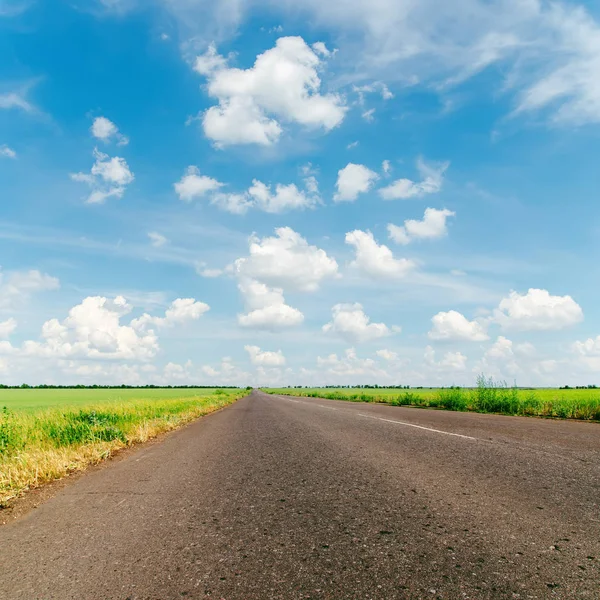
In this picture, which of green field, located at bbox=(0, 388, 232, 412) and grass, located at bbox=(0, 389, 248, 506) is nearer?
grass, located at bbox=(0, 389, 248, 506)

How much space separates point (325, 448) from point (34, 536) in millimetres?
4882

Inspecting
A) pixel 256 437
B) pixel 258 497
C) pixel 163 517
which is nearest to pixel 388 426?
pixel 256 437

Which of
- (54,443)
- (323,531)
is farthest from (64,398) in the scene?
(323,531)

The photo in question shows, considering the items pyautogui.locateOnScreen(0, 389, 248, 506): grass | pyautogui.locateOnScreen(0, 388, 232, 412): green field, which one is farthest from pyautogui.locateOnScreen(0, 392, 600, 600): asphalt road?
pyautogui.locateOnScreen(0, 388, 232, 412): green field

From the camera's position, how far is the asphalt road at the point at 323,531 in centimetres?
250

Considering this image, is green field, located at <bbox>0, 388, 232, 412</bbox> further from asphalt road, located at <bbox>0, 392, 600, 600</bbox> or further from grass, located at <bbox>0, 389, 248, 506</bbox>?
asphalt road, located at <bbox>0, 392, 600, 600</bbox>

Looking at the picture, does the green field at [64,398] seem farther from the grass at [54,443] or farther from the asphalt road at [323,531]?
the asphalt road at [323,531]

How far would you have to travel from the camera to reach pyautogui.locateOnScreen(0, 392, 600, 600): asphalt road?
98.3 inches

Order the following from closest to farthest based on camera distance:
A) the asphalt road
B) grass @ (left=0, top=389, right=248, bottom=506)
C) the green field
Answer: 1. the asphalt road
2. grass @ (left=0, top=389, right=248, bottom=506)
3. the green field

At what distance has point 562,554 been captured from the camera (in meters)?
2.79

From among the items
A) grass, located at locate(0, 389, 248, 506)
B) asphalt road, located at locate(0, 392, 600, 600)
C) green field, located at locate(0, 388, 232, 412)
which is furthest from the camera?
green field, located at locate(0, 388, 232, 412)

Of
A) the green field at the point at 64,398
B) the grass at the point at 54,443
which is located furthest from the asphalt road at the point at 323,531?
the green field at the point at 64,398

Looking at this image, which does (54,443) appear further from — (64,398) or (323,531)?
(64,398)

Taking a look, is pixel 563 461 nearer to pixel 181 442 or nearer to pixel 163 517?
pixel 163 517
